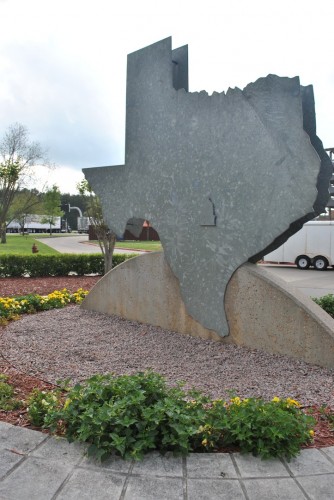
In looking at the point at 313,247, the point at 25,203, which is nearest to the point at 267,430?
the point at 313,247

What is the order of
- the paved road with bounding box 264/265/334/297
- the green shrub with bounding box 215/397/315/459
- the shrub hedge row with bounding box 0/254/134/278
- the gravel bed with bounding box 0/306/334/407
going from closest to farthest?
the green shrub with bounding box 215/397/315/459
the gravel bed with bounding box 0/306/334/407
the paved road with bounding box 264/265/334/297
the shrub hedge row with bounding box 0/254/134/278

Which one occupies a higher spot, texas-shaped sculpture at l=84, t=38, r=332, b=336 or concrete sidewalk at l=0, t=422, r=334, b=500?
texas-shaped sculpture at l=84, t=38, r=332, b=336

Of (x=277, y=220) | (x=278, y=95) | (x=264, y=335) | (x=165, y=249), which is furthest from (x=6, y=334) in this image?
(x=278, y=95)

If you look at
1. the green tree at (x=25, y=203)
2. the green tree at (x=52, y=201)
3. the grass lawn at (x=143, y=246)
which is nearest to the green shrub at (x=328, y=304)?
the grass lawn at (x=143, y=246)

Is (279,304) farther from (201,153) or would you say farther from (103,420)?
(103,420)

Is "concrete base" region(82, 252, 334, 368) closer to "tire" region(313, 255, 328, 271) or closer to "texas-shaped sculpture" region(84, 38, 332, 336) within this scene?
"texas-shaped sculpture" region(84, 38, 332, 336)

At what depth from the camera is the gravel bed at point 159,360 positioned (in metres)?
4.49

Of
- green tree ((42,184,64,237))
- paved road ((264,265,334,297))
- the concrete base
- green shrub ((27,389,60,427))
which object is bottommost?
paved road ((264,265,334,297))

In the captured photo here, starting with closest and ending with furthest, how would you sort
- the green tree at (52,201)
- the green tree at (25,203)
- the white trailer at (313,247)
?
the white trailer at (313,247) < the green tree at (25,203) < the green tree at (52,201)

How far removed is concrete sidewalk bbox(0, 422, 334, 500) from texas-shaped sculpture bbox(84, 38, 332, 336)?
287cm

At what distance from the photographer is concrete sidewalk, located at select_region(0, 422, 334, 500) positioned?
257 centimetres

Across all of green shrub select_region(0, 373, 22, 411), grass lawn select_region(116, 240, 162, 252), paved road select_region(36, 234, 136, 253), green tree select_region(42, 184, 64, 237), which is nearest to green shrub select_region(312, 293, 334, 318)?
green shrub select_region(0, 373, 22, 411)

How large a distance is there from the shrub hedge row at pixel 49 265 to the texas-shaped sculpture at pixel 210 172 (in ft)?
28.7

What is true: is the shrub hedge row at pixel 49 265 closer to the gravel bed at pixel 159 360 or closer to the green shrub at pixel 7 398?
the gravel bed at pixel 159 360
